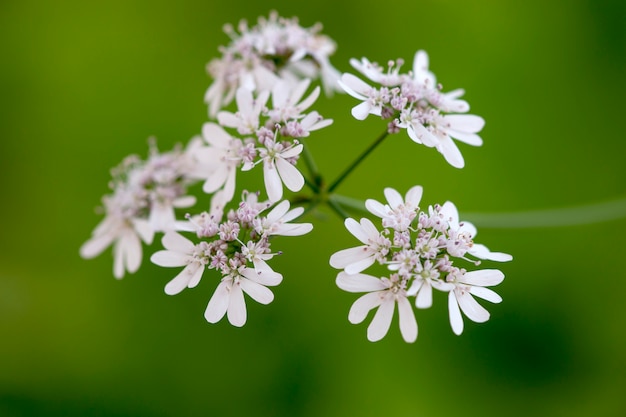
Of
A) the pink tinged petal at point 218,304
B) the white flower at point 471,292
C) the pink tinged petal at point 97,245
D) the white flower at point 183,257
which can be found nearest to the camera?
the white flower at point 471,292

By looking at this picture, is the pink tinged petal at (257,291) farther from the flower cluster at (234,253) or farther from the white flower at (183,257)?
the white flower at (183,257)

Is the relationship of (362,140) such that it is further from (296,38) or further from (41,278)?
(41,278)

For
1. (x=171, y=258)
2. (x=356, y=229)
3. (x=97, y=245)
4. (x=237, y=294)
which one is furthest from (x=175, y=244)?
(x=97, y=245)

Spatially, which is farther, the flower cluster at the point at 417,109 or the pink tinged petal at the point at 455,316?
the flower cluster at the point at 417,109

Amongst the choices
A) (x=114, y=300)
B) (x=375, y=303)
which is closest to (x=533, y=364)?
(x=375, y=303)

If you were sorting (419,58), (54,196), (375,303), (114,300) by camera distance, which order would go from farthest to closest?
1. (54,196)
2. (114,300)
3. (419,58)
4. (375,303)

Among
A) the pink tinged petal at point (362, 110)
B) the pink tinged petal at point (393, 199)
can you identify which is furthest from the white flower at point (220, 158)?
the pink tinged petal at point (393, 199)

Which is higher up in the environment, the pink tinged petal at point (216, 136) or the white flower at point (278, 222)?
the pink tinged petal at point (216, 136)
